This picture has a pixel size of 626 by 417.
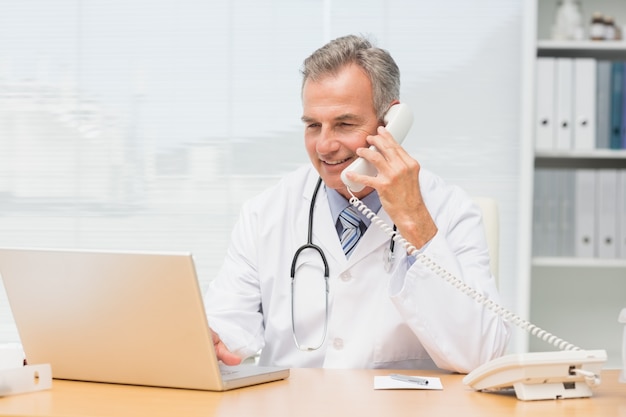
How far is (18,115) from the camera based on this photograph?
10.8 feet

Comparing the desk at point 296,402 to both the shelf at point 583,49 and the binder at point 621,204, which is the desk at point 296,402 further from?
the shelf at point 583,49

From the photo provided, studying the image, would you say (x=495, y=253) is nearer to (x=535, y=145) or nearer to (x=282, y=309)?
(x=282, y=309)

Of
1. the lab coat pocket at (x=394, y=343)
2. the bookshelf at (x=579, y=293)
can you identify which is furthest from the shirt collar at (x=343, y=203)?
the bookshelf at (x=579, y=293)

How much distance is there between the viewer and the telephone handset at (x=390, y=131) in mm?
1857

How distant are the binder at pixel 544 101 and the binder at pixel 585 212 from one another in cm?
16

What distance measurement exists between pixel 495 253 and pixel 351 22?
1.35m

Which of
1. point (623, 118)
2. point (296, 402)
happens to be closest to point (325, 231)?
point (296, 402)

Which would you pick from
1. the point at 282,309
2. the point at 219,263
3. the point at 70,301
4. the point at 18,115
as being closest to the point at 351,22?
the point at 219,263

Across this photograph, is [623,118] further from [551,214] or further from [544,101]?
[551,214]

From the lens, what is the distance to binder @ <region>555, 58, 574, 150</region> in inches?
113

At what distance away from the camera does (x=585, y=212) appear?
9.46 feet

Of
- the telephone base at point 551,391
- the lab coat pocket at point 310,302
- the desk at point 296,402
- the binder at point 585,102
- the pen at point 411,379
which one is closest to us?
the desk at point 296,402

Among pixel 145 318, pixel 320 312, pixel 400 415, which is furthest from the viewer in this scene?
pixel 320 312

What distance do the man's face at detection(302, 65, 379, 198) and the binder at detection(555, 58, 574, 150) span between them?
111cm
